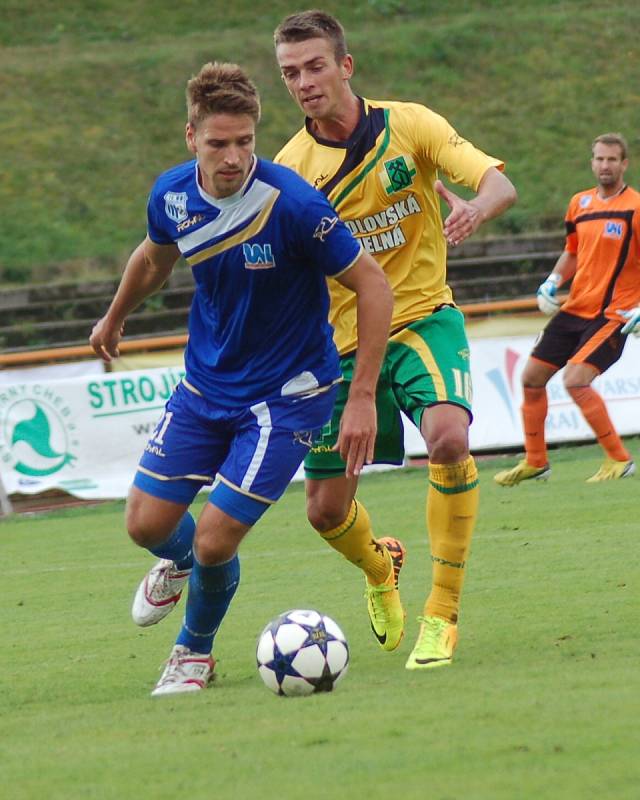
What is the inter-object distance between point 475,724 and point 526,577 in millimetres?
3554

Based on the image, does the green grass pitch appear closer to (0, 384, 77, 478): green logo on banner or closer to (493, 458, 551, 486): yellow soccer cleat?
(493, 458, 551, 486): yellow soccer cleat

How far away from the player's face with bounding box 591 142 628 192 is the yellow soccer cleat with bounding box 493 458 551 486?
2282mm

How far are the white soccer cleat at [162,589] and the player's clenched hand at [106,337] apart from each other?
907 mm

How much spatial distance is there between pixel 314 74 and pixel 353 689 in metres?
2.42

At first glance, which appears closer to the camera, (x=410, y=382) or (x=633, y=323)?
(x=410, y=382)

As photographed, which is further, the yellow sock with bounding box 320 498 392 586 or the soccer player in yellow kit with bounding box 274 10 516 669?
the yellow sock with bounding box 320 498 392 586

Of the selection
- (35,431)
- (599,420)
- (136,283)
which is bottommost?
(35,431)

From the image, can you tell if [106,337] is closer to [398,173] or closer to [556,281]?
[398,173]

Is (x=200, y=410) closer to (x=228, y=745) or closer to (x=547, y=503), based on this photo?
(x=228, y=745)

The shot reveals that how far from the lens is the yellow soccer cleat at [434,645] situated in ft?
18.9

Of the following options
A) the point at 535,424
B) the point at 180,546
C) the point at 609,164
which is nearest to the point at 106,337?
the point at 180,546

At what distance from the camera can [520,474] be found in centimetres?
1207

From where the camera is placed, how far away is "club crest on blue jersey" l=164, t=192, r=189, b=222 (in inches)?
219

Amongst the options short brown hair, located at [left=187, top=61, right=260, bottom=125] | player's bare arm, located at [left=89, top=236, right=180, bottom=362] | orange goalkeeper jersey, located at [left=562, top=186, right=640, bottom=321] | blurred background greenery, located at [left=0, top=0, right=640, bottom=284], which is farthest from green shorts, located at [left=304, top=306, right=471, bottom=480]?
blurred background greenery, located at [left=0, top=0, right=640, bottom=284]
